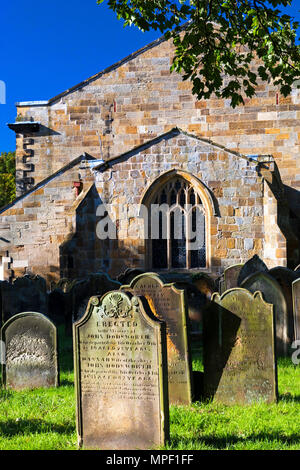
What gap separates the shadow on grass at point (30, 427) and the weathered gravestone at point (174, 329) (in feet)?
4.75

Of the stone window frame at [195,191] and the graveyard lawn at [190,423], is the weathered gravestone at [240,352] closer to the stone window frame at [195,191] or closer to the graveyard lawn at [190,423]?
the graveyard lawn at [190,423]

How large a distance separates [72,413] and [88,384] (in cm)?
120

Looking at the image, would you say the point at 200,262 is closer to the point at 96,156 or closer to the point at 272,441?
the point at 96,156

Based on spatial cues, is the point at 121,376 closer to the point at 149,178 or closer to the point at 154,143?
the point at 149,178

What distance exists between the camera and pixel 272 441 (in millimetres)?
4688

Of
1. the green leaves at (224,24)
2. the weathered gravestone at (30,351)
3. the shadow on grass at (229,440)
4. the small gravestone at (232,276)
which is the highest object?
Result: the green leaves at (224,24)

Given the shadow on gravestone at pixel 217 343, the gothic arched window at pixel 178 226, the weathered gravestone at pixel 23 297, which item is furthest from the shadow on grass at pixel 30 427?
the gothic arched window at pixel 178 226

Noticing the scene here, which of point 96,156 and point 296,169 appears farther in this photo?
point 96,156

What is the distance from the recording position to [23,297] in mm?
10656

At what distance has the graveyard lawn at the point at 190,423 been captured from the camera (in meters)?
4.71

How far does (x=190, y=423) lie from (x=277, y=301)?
3640 mm

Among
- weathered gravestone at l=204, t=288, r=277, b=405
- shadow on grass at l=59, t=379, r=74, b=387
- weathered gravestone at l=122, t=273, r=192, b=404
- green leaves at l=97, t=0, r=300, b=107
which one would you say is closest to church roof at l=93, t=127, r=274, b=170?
green leaves at l=97, t=0, r=300, b=107

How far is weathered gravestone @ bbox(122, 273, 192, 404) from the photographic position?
6129mm
